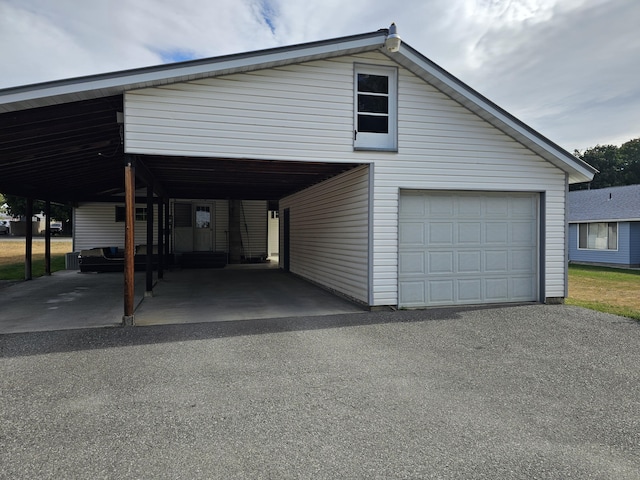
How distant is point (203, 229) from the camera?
59.5 ft

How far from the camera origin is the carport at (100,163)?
6.01m

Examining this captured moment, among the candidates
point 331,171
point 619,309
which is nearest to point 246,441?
point 331,171

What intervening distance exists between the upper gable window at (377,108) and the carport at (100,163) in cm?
70

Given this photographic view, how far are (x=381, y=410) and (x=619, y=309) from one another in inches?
288

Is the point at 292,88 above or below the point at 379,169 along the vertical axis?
above

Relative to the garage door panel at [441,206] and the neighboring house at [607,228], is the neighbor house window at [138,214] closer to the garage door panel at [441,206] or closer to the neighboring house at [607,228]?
the garage door panel at [441,206]

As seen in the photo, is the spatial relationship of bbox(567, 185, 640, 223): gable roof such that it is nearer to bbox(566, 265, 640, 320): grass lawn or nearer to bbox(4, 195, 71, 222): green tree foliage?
bbox(566, 265, 640, 320): grass lawn

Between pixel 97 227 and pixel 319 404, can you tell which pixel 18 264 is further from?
pixel 319 404

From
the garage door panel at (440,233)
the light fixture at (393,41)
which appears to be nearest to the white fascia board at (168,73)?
A: the light fixture at (393,41)

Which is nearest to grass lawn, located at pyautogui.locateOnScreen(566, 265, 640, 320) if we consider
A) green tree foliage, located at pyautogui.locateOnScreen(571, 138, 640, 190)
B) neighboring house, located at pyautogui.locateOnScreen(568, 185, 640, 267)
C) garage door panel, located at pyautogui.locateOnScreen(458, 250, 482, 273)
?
garage door panel, located at pyautogui.locateOnScreen(458, 250, 482, 273)

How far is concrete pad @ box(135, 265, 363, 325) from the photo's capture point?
24.0ft

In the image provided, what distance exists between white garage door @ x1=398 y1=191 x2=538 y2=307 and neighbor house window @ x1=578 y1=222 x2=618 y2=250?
1303 centimetres

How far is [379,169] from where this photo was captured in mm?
7629

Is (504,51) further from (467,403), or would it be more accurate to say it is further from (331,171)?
(467,403)
